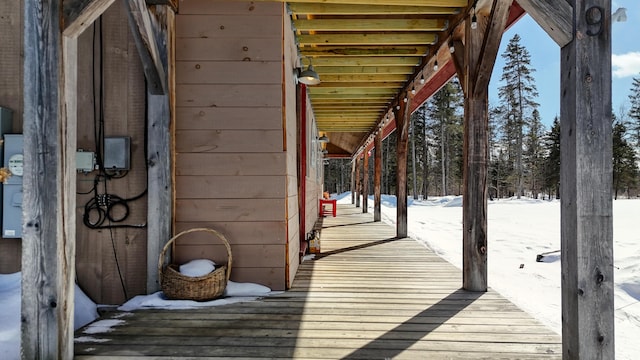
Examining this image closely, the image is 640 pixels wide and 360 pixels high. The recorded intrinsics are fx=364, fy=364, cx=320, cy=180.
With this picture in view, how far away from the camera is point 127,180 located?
9.57 ft

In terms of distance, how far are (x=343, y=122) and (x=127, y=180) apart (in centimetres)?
703

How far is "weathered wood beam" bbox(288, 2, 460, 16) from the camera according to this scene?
3359 millimetres

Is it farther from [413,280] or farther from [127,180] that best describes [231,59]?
[413,280]

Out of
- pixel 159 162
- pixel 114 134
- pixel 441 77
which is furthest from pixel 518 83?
pixel 114 134

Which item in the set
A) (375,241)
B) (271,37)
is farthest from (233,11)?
(375,241)

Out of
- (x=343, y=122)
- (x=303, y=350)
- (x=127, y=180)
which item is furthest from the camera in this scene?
(x=343, y=122)

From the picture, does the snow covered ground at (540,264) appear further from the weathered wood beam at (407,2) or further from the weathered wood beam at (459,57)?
the weathered wood beam at (407,2)

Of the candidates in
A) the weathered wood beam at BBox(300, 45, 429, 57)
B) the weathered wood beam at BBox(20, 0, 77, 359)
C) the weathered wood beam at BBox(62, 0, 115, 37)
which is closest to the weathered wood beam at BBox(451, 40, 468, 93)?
the weathered wood beam at BBox(300, 45, 429, 57)

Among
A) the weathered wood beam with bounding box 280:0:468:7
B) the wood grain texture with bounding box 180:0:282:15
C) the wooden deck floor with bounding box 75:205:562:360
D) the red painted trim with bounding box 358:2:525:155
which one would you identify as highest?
the weathered wood beam with bounding box 280:0:468:7

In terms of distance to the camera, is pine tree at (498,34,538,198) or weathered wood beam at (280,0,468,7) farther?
pine tree at (498,34,538,198)

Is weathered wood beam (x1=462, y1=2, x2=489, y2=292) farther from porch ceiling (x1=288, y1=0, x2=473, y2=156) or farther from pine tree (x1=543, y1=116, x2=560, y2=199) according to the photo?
pine tree (x1=543, y1=116, x2=560, y2=199)

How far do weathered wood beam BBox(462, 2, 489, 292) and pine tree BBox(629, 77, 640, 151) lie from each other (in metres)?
32.1

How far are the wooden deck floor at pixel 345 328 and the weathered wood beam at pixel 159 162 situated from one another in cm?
50

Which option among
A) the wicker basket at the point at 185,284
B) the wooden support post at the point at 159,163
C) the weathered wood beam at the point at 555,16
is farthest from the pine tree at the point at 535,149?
the wicker basket at the point at 185,284
